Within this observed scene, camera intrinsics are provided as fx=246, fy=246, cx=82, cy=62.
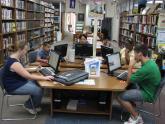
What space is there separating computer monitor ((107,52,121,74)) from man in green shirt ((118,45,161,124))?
0.60 metres

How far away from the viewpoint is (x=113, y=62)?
425 cm

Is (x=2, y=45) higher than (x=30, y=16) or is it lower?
lower

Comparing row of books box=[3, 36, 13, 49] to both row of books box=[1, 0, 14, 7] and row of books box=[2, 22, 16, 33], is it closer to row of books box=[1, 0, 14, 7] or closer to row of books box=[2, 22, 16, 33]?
row of books box=[2, 22, 16, 33]

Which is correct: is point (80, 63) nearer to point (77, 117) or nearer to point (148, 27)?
point (77, 117)

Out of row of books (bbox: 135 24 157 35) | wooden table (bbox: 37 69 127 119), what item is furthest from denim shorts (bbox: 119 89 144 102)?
row of books (bbox: 135 24 157 35)

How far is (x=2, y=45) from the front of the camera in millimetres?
6457

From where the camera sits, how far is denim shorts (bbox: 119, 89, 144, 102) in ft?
11.6

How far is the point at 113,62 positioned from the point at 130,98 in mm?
875

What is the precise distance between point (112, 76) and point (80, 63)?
1092mm

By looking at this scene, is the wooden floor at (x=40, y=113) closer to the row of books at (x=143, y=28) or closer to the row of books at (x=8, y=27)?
the row of books at (x=8, y=27)

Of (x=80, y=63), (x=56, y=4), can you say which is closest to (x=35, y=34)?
(x=80, y=63)

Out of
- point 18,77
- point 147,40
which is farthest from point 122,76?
point 147,40

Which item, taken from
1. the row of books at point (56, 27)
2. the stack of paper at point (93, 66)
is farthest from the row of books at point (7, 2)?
the row of books at point (56, 27)

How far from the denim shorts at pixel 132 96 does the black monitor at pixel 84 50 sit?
6.37 feet
